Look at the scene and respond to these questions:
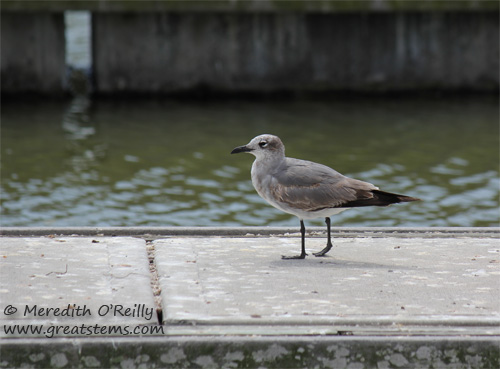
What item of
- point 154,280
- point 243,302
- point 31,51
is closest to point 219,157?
point 31,51

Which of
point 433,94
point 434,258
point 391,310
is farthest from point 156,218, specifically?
point 433,94

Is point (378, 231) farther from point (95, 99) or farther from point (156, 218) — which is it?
point (95, 99)

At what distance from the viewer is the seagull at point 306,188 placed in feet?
16.8

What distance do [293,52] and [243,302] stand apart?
33.0 feet

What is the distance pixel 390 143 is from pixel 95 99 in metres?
4.85

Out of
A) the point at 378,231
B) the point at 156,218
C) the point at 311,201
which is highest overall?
the point at 311,201

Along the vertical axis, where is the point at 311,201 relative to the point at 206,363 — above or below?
above

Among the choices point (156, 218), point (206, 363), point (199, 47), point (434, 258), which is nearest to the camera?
point (206, 363)

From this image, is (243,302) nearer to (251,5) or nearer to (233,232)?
(233,232)

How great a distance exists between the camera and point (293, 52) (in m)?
13.9

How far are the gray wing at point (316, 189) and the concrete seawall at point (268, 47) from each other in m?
8.40

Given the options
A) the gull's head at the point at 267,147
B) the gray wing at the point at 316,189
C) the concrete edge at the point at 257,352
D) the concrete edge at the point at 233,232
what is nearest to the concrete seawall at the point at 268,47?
the concrete edge at the point at 233,232

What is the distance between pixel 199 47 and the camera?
1374 cm

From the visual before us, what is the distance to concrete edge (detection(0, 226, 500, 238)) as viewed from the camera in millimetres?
5555
